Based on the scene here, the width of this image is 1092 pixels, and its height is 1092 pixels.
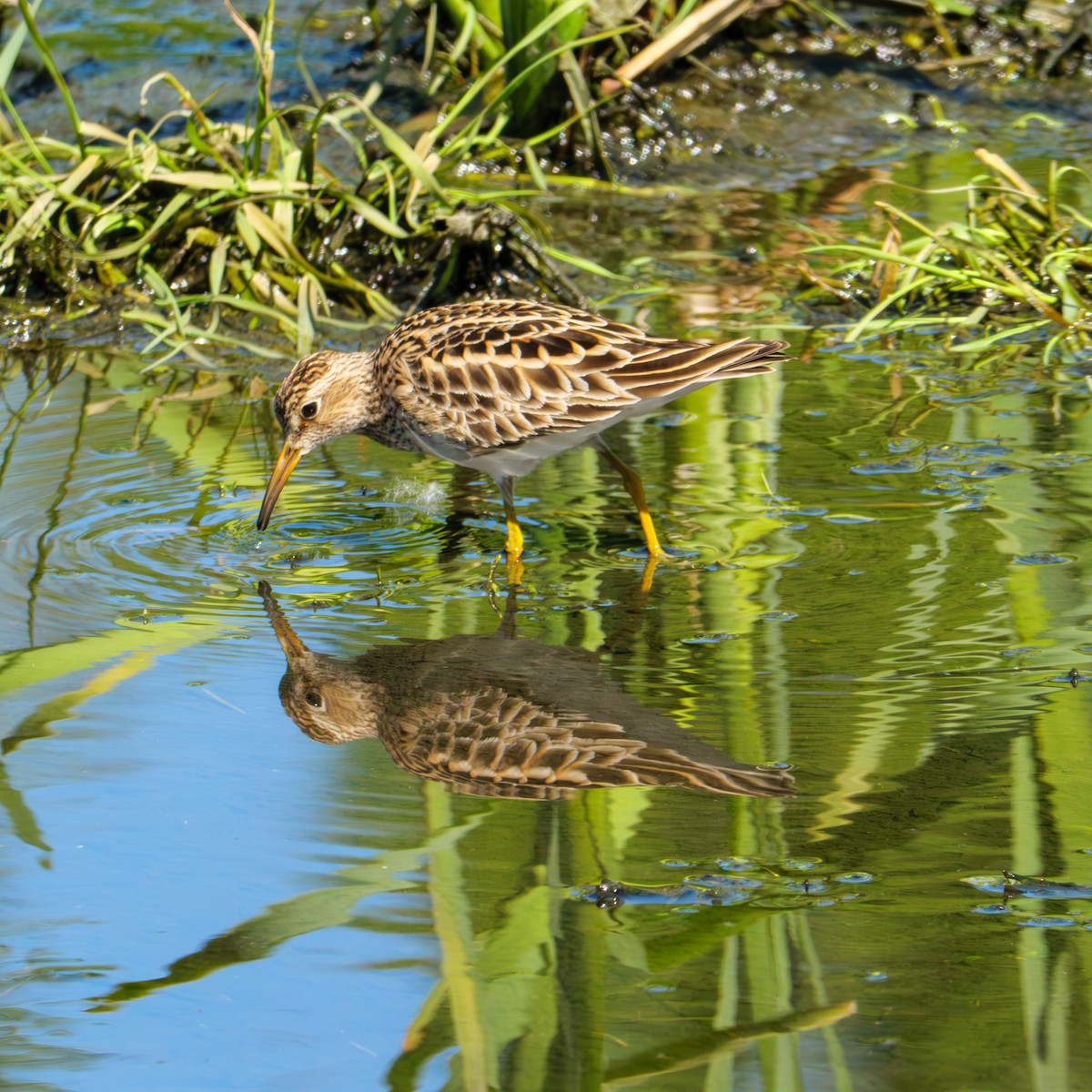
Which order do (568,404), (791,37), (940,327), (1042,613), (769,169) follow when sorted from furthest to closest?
1. (791,37)
2. (769,169)
3. (940,327)
4. (568,404)
5. (1042,613)

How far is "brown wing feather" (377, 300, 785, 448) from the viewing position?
20.3ft

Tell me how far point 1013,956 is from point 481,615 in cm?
244

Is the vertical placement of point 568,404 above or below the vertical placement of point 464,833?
above

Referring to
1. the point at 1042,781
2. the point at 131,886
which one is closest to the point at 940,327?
the point at 1042,781

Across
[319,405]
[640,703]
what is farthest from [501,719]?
[319,405]

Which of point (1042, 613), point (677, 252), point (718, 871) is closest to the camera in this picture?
point (718, 871)

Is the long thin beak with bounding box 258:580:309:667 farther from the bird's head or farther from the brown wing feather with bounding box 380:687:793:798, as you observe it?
the bird's head

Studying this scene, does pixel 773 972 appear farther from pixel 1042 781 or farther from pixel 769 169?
pixel 769 169

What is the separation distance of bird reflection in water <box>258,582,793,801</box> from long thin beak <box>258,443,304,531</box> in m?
0.85

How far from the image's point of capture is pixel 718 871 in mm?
3953

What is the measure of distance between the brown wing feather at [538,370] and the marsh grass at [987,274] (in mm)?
1925

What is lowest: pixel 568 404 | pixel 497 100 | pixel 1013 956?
pixel 1013 956

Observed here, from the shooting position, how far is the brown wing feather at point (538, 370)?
6.18 m

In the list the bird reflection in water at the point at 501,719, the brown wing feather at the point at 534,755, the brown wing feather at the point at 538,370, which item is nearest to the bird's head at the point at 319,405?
the brown wing feather at the point at 538,370
